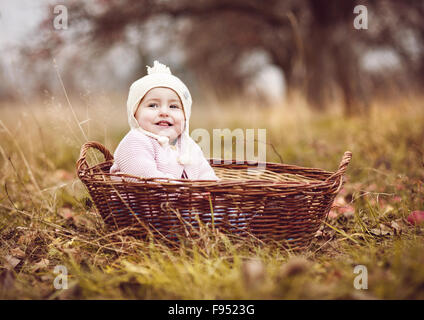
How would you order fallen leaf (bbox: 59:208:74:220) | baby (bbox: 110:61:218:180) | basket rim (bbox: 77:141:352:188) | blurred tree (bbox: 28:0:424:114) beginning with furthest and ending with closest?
blurred tree (bbox: 28:0:424:114)
fallen leaf (bbox: 59:208:74:220)
baby (bbox: 110:61:218:180)
basket rim (bbox: 77:141:352:188)

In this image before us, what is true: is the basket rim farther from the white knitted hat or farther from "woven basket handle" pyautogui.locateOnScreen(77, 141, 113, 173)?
the white knitted hat

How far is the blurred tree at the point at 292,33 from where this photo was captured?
536 centimetres

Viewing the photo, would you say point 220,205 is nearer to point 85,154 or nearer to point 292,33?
point 85,154

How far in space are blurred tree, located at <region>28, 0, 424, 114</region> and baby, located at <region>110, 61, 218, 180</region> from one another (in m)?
1.91

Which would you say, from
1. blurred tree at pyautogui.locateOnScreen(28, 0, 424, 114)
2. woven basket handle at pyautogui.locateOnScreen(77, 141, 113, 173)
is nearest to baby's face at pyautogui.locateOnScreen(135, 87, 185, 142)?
woven basket handle at pyautogui.locateOnScreen(77, 141, 113, 173)

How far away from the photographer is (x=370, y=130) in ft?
11.9

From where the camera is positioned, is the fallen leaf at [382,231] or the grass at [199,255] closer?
the grass at [199,255]

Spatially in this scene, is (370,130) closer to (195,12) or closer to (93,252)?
(93,252)

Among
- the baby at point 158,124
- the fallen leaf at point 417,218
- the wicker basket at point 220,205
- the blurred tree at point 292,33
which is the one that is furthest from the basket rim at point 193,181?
the blurred tree at point 292,33

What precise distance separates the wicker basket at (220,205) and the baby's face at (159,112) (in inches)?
15.1

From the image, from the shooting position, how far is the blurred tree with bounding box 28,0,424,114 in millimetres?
5355

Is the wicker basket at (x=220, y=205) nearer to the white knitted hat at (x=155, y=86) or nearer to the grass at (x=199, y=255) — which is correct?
the grass at (x=199, y=255)
